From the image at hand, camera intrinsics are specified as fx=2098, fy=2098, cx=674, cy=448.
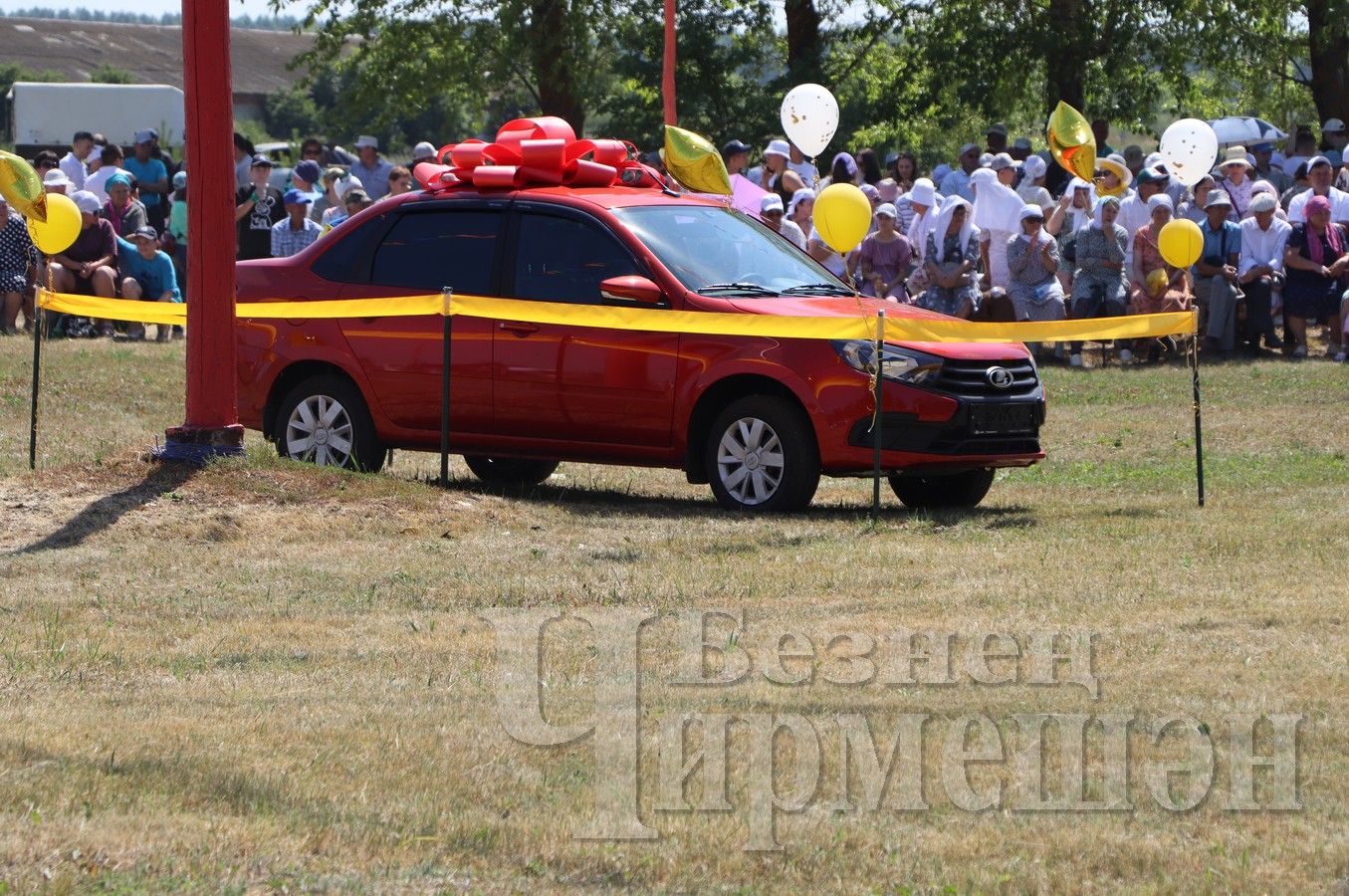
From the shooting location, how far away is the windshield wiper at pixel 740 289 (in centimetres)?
1175

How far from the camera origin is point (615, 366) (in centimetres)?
1177

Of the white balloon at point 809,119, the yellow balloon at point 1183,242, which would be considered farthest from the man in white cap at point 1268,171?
the yellow balloon at point 1183,242

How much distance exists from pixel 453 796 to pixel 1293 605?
399 centimetres

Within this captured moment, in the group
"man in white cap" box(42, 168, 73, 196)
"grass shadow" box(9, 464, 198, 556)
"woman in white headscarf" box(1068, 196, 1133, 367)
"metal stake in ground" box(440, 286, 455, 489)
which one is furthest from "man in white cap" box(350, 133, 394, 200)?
"grass shadow" box(9, 464, 198, 556)

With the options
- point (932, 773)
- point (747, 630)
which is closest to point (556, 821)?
point (932, 773)

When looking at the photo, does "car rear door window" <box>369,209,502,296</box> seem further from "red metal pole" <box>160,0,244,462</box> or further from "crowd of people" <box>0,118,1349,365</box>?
"crowd of people" <box>0,118,1349,365</box>

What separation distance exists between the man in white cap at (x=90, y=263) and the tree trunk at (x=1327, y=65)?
1825 centimetres

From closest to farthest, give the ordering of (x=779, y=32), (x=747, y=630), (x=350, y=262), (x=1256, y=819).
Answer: (x=1256, y=819) < (x=747, y=630) < (x=350, y=262) < (x=779, y=32)

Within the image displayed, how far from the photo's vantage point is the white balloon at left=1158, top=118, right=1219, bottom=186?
828 inches

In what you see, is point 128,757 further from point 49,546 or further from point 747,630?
point 49,546

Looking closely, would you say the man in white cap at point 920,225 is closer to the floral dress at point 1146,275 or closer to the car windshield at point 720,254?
the floral dress at point 1146,275

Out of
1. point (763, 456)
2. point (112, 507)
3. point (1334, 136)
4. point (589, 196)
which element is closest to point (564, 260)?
point (589, 196)

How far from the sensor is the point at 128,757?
6.19m

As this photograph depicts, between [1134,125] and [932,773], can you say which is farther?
[1134,125]
